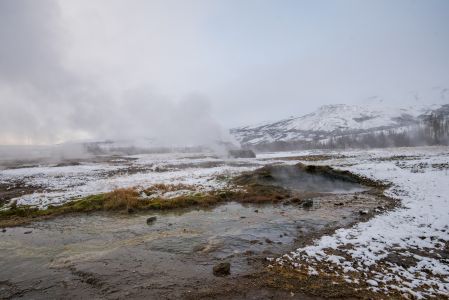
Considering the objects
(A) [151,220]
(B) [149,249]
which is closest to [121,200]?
(A) [151,220]

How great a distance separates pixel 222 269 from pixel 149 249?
448cm

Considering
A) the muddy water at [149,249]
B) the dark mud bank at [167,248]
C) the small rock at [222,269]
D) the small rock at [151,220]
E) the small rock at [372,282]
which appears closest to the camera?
the small rock at [372,282]

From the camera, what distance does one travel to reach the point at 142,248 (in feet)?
42.9

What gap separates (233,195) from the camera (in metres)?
24.7

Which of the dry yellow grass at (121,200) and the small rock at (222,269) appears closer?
the small rock at (222,269)

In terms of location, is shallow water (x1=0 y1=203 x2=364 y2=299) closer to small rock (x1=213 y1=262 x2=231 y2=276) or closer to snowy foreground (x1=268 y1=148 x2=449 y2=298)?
small rock (x1=213 y1=262 x2=231 y2=276)

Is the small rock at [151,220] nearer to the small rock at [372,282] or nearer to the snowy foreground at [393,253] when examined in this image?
the snowy foreground at [393,253]

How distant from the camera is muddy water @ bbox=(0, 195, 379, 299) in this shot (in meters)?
9.49

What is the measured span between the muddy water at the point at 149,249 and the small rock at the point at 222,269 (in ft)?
0.72

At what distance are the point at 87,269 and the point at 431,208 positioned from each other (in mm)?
19856

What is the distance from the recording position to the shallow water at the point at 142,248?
380 inches

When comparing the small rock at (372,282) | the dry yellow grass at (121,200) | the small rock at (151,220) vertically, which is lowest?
the small rock at (372,282)

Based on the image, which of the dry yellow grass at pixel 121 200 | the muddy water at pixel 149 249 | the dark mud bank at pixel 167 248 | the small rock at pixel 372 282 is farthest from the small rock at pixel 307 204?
the dry yellow grass at pixel 121 200

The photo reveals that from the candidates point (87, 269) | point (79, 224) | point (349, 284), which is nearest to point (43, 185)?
point (79, 224)
